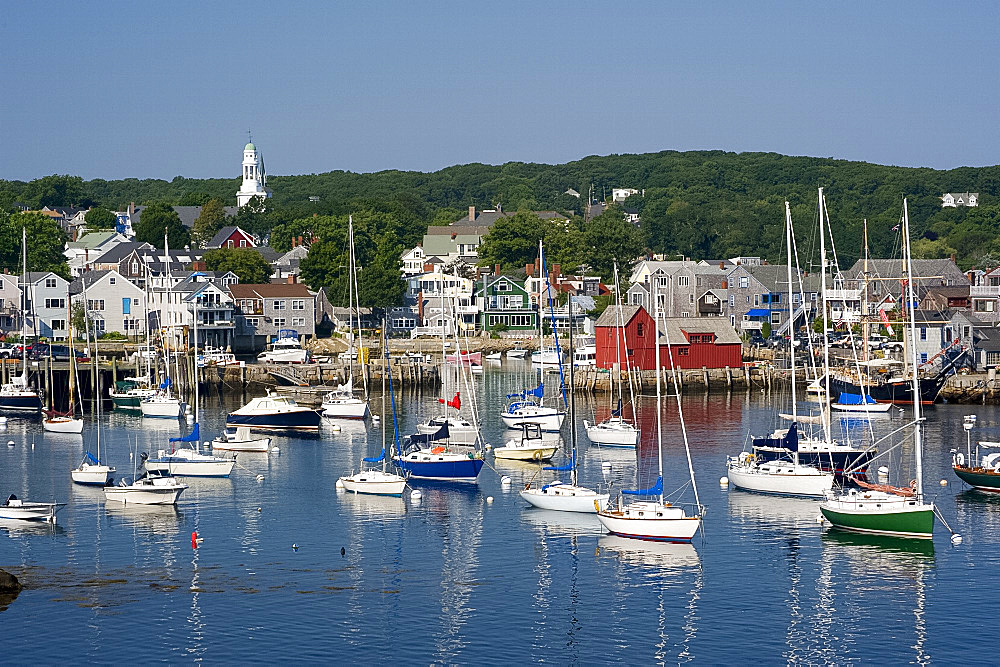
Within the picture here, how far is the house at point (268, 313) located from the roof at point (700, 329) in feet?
146

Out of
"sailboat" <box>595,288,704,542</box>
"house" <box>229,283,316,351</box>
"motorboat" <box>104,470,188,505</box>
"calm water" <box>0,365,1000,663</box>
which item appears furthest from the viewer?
"house" <box>229,283,316,351</box>

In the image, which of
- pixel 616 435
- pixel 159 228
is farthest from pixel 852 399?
pixel 159 228

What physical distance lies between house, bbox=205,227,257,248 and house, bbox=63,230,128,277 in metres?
12.1

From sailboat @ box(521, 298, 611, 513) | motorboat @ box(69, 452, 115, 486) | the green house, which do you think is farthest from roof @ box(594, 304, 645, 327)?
motorboat @ box(69, 452, 115, 486)

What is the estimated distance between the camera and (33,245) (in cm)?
15162

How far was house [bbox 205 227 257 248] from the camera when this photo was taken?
7175 inches

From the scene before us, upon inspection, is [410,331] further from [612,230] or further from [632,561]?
[632,561]

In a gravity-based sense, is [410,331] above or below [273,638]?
above

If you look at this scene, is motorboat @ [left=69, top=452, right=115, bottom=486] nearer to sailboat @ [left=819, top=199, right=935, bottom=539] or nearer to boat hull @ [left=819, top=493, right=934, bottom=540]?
sailboat @ [left=819, top=199, right=935, bottom=539]

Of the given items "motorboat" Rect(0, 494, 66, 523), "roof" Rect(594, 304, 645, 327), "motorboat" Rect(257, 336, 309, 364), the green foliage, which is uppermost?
the green foliage

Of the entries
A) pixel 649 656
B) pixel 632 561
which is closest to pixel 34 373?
pixel 632 561

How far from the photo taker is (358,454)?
227 feet

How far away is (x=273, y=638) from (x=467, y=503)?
60.0 feet

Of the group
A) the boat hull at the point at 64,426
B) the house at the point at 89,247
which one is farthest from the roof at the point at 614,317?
the house at the point at 89,247
